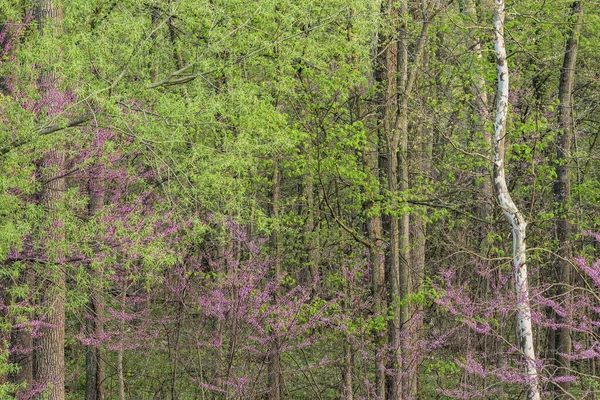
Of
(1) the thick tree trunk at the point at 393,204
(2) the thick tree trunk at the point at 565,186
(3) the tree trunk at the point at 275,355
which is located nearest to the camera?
(1) the thick tree trunk at the point at 393,204

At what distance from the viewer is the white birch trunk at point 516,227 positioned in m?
8.98

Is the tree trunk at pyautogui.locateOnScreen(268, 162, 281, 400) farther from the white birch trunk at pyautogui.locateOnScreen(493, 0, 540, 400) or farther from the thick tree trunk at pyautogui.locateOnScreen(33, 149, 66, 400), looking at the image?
the white birch trunk at pyautogui.locateOnScreen(493, 0, 540, 400)

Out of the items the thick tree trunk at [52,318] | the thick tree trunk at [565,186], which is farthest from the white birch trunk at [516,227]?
the thick tree trunk at [52,318]

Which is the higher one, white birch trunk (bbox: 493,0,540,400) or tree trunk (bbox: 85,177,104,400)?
white birch trunk (bbox: 493,0,540,400)

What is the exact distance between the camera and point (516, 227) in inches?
379

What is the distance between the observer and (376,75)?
14.0 m

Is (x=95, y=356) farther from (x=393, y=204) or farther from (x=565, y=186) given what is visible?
(x=565, y=186)

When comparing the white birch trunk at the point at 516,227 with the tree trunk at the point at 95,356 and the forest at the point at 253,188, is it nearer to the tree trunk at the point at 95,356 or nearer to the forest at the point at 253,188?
the forest at the point at 253,188

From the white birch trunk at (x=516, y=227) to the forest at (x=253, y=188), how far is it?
1.1 inches

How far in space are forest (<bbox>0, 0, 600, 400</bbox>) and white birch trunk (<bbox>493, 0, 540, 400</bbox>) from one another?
28 mm

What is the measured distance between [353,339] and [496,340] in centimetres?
243

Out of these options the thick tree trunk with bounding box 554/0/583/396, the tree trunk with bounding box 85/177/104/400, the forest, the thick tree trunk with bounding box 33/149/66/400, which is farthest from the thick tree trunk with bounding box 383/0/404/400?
A: the thick tree trunk with bounding box 33/149/66/400

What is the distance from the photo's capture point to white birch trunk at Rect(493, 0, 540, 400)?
8984 mm

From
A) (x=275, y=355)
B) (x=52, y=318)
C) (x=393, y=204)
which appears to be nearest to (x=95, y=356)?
(x=52, y=318)
